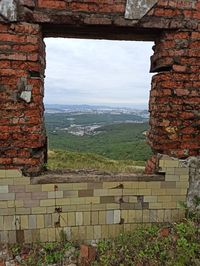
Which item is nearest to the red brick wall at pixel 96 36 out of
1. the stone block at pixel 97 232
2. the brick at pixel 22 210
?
the brick at pixel 22 210

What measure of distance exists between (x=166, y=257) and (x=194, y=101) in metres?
1.89

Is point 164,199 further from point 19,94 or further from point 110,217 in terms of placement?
point 19,94

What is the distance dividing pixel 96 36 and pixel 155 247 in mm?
2693

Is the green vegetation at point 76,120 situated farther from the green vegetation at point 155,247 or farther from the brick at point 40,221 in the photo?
the green vegetation at point 155,247

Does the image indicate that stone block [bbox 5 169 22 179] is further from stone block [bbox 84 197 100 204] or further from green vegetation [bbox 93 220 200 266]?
green vegetation [bbox 93 220 200 266]

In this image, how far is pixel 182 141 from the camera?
157 inches

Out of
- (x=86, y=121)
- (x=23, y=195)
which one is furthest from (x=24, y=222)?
(x=86, y=121)

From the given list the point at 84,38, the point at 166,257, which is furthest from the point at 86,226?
the point at 84,38

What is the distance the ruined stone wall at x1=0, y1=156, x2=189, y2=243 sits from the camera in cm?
377

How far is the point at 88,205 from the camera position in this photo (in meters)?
3.88

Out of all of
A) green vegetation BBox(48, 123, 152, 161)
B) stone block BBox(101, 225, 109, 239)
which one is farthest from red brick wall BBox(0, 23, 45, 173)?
green vegetation BBox(48, 123, 152, 161)

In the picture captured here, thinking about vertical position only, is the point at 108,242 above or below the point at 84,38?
below

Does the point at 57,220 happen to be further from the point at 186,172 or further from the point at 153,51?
the point at 153,51

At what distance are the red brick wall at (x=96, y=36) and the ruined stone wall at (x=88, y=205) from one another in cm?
29
